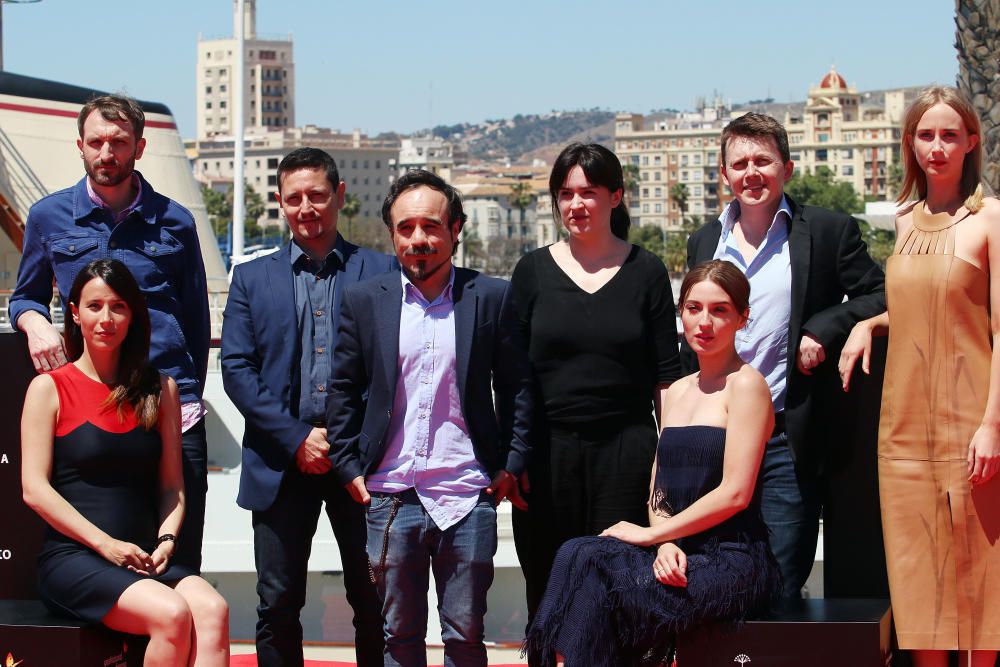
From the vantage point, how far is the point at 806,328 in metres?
4.06

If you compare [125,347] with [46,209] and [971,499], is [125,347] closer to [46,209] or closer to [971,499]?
[46,209]

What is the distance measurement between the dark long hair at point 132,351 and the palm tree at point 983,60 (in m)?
6.52

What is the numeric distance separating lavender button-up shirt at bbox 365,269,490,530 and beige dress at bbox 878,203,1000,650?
48.1 inches

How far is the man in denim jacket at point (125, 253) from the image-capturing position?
4.17 m

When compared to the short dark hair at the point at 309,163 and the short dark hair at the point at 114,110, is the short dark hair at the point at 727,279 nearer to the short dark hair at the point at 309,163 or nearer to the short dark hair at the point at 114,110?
the short dark hair at the point at 309,163

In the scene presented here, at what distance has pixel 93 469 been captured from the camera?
154 inches

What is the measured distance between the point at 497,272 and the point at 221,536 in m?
119

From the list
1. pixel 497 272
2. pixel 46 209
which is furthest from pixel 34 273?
pixel 497 272

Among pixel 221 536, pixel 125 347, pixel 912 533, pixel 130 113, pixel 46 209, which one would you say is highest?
pixel 130 113

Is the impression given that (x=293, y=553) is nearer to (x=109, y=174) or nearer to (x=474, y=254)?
(x=109, y=174)

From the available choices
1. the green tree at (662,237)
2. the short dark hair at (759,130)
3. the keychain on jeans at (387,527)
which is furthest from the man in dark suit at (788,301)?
the green tree at (662,237)

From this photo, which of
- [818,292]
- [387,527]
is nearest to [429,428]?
[387,527]

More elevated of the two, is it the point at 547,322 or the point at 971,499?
the point at 547,322

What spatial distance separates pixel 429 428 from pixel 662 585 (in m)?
0.81
